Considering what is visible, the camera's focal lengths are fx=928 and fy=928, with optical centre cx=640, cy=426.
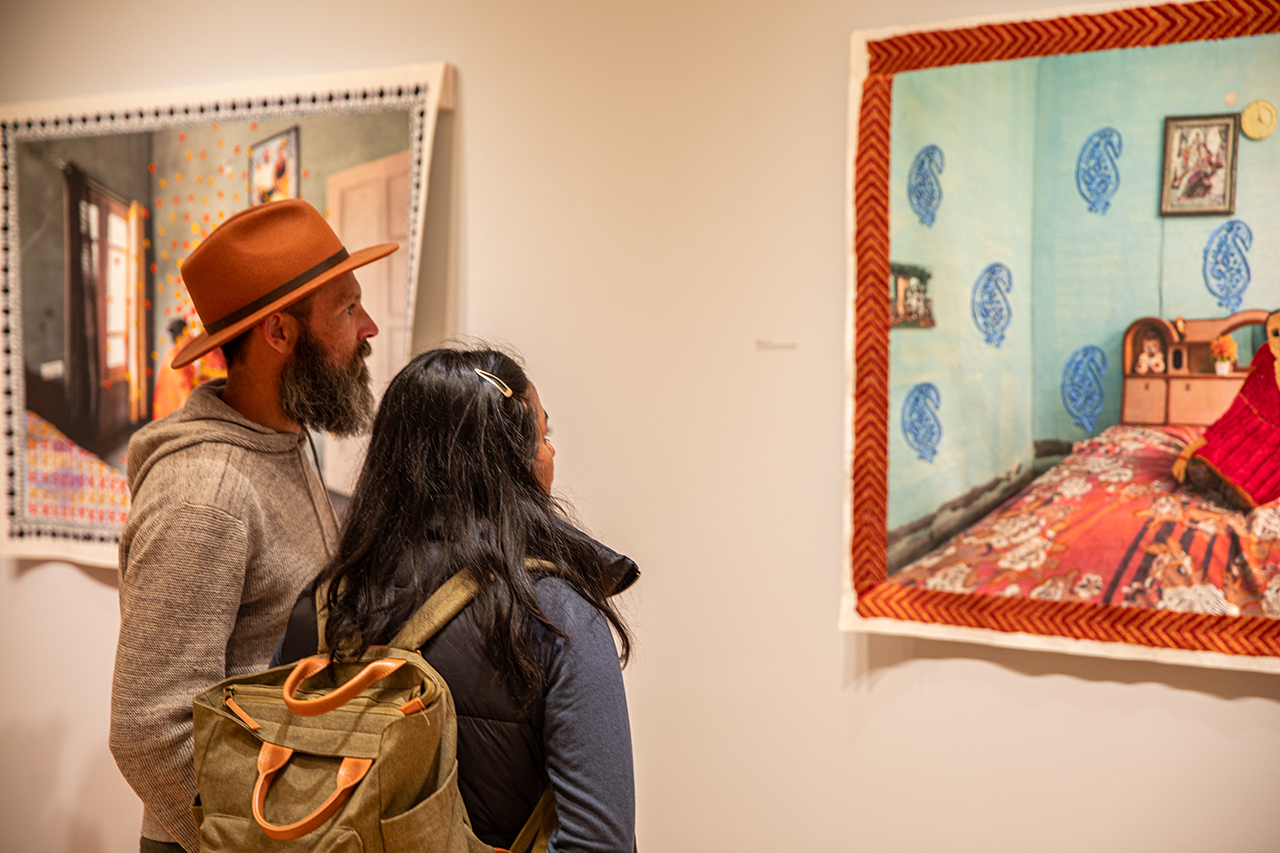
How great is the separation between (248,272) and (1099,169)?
1.43 meters

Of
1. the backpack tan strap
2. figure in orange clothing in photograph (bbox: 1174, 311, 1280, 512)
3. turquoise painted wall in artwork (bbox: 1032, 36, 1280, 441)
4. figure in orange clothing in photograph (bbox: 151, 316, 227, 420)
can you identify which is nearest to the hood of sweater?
the backpack tan strap

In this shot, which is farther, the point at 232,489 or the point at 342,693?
the point at 232,489

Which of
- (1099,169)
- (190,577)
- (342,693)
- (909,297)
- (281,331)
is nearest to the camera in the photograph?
(342,693)

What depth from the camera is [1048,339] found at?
164 centimetres

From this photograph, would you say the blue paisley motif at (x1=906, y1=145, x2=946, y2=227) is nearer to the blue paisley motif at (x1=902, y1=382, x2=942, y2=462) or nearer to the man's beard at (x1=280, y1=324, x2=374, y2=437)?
the blue paisley motif at (x1=902, y1=382, x2=942, y2=462)

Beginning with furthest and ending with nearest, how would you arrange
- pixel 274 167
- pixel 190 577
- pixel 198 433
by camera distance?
1. pixel 274 167
2. pixel 198 433
3. pixel 190 577

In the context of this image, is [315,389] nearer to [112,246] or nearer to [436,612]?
[436,612]

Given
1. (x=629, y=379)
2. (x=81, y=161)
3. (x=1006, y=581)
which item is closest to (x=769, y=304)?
(x=629, y=379)

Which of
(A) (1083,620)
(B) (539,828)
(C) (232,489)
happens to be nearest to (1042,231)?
(A) (1083,620)

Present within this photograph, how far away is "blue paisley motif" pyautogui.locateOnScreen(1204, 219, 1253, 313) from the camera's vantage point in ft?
5.01

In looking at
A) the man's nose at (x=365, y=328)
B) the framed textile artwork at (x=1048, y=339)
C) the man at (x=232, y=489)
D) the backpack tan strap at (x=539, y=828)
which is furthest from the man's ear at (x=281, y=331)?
the framed textile artwork at (x=1048, y=339)

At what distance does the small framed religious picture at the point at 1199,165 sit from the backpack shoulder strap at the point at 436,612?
133 cm

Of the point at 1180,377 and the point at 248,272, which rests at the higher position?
the point at 248,272

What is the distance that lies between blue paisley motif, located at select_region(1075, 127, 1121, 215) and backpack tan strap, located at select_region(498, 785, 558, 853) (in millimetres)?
1323
